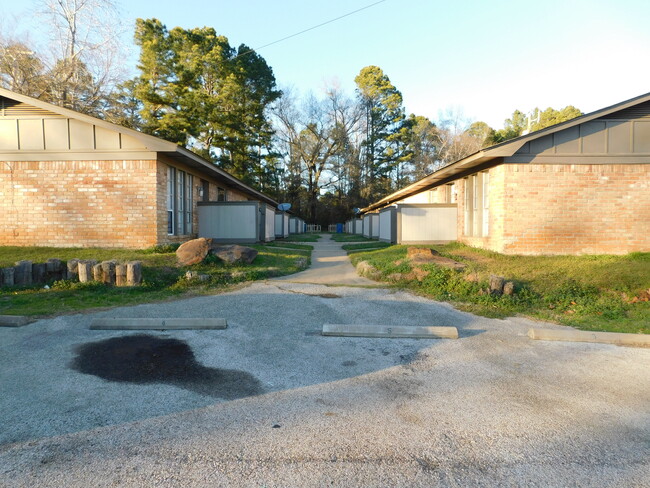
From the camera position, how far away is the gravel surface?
2527 millimetres

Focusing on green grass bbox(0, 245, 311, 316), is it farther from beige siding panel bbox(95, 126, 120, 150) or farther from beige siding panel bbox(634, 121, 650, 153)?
beige siding panel bbox(634, 121, 650, 153)

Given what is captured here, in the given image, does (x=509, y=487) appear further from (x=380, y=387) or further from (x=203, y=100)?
(x=203, y=100)

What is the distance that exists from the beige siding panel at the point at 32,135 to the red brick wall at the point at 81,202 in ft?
1.73

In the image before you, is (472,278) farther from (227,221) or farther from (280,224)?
(280,224)

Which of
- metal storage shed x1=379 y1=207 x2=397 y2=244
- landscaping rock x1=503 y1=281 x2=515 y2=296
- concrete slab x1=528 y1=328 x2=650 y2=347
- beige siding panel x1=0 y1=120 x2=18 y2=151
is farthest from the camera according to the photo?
metal storage shed x1=379 y1=207 x2=397 y2=244

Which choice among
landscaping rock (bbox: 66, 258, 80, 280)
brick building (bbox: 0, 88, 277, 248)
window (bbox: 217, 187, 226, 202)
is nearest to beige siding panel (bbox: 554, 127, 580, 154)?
brick building (bbox: 0, 88, 277, 248)

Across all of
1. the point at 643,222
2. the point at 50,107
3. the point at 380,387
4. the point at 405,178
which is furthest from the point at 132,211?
the point at 405,178

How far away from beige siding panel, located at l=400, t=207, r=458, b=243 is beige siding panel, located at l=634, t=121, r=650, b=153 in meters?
6.37

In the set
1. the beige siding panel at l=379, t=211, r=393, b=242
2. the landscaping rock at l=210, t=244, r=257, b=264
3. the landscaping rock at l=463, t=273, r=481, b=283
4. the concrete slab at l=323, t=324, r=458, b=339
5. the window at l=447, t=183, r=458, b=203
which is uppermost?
the window at l=447, t=183, r=458, b=203

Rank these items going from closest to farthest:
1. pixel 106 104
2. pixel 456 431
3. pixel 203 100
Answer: pixel 456 431
pixel 106 104
pixel 203 100

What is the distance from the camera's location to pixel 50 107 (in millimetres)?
11773

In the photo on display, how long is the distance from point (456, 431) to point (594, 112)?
1202 cm

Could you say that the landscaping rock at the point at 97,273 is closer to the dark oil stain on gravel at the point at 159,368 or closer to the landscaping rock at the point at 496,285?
the dark oil stain on gravel at the point at 159,368

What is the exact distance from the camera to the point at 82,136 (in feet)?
39.3
